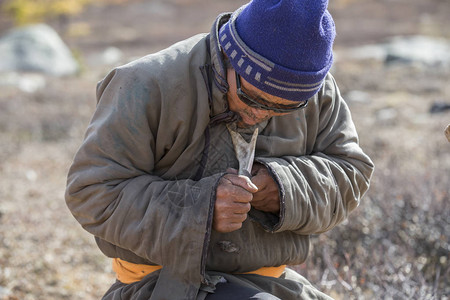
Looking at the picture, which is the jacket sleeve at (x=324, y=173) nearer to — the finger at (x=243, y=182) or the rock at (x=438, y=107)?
the finger at (x=243, y=182)

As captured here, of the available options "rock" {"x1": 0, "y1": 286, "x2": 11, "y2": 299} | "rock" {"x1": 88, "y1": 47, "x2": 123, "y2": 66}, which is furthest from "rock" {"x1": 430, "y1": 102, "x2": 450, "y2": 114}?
"rock" {"x1": 88, "y1": 47, "x2": 123, "y2": 66}

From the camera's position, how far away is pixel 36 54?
16109 mm

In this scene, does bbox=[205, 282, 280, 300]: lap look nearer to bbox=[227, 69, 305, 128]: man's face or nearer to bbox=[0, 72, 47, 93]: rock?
bbox=[227, 69, 305, 128]: man's face

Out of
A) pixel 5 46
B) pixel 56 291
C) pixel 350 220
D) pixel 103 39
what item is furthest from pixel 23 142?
pixel 103 39

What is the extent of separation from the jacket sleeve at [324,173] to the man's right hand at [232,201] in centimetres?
15

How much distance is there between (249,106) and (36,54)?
1540 centimetres

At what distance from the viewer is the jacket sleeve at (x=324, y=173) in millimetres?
1883

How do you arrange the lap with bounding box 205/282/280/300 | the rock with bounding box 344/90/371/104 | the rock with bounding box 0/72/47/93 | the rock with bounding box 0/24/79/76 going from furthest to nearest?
the rock with bounding box 0/24/79/76 → the rock with bounding box 0/72/47/93 → the rock with bounding box 344/90/371/104 → the lap with bounding box 205/282/280/300

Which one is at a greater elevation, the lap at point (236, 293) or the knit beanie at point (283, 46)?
the knit beanie at point (283, 46)

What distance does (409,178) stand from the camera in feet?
14.1

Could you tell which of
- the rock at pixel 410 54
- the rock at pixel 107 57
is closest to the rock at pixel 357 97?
the rock at pixel 410 54

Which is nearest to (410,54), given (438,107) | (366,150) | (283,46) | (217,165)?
(438,107)

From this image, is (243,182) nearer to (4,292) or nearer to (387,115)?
(4,292)

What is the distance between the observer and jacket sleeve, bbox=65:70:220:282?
68.7 inches
